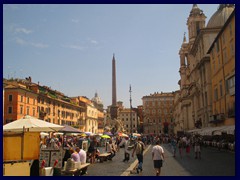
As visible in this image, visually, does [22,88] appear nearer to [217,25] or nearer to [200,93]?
[200,93]

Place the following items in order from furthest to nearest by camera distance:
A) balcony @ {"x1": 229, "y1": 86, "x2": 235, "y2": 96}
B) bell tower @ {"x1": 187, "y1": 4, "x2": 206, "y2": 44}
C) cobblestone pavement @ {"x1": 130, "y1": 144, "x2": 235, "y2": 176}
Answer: bell tower @ {"x1": 187, "y1": 4, "x2": 206, "y2": 44} → balcony @ {"x1": 229, "y1": 86, "x2": 235, "y2": 96} → cobblestone pavement @ {"x1": 130, "y1": 144, "x2": 235, "y2": 176}

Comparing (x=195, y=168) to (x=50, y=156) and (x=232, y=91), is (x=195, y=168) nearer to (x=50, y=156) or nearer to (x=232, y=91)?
(x=50, y=156)

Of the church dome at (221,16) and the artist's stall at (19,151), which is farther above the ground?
the church dome at (221,16)

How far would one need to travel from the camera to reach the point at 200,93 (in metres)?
46.6

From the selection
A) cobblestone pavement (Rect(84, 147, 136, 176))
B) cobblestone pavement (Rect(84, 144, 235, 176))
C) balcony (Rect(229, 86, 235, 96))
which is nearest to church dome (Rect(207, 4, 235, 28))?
balcony (Rect(229, 86, 235, 96))

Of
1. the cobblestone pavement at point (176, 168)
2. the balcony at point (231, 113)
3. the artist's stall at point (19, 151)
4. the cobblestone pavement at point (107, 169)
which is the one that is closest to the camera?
the artist's stall at point (19, 151)

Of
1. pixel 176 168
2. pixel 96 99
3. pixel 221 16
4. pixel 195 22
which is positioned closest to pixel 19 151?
pixel 176 168

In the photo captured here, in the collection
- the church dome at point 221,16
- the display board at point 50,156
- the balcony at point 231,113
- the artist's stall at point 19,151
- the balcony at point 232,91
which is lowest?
the display board at point 50,156

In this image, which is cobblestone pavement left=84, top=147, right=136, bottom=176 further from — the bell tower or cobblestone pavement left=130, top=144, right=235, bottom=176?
the bell tower

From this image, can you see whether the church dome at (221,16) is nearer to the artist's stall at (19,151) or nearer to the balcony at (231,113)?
the balcony at (231,113)

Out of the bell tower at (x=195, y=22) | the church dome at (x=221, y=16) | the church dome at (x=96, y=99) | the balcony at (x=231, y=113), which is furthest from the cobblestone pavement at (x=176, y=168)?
the church dome at (x=96, y=99)

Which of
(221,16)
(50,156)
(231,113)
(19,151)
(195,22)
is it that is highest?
(195,22)
